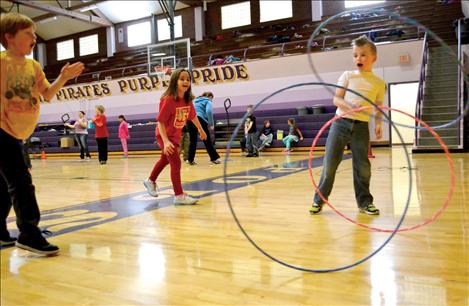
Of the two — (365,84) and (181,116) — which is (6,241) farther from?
(365,84)

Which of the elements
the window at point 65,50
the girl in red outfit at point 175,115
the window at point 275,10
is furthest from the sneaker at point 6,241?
the window at point 65,50

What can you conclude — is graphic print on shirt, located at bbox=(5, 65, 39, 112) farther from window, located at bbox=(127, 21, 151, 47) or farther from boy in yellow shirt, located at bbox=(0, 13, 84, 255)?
window, located at bbox=(127, 21, 151, 47)

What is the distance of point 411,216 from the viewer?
3.10 meters

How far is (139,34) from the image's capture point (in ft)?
75.2

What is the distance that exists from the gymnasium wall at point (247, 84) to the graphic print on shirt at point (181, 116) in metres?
10.5

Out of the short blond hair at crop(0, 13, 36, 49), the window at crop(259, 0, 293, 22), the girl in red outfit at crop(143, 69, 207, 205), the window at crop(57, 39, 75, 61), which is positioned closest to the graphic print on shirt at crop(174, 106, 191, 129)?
the girl in red outfit at crop(143, 69, 207, 205)

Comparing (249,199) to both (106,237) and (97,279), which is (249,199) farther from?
(97,279)

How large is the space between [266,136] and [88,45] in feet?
52.9

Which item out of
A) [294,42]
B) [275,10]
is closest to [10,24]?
[294,42]

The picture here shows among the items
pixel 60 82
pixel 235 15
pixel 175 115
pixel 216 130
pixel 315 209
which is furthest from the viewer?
pixel 235 15

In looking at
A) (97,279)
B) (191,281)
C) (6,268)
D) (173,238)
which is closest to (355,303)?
(191,281)

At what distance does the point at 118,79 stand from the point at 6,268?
56.1 feet

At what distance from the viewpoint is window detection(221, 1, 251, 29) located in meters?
20.1

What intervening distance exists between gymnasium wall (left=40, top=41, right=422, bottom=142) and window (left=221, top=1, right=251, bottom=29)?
524 centimetres
